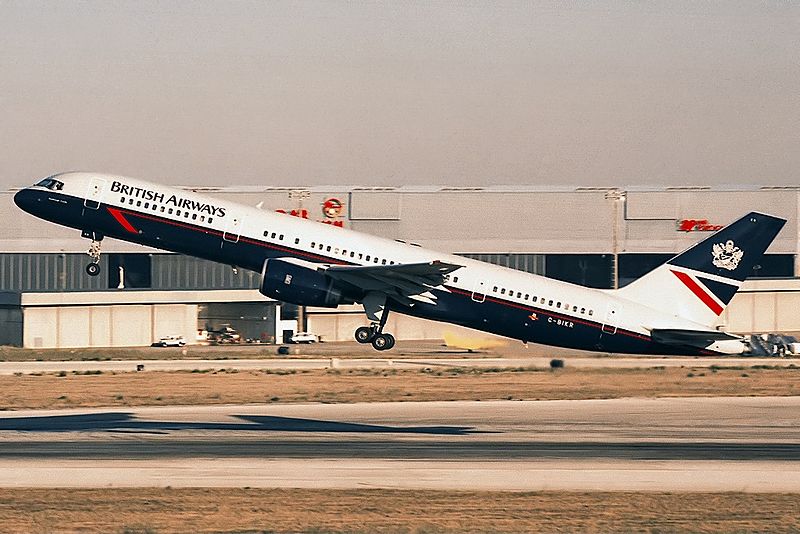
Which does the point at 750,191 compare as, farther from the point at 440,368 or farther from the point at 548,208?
the point at 440,368

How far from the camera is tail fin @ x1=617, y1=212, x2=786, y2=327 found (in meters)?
58.7

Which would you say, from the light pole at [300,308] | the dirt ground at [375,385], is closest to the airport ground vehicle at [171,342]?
the light pole at [300,308]

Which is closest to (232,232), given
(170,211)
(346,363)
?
(170,211)

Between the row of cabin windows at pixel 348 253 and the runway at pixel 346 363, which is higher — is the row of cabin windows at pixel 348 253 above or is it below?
above

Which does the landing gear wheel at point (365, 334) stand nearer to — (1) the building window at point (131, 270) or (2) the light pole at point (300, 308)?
(2) the light pole at point (300, 308)

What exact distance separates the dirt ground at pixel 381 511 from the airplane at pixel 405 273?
56.8 feet

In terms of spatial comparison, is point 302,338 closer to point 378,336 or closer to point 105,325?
point 105,325

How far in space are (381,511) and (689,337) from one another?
24.5 m

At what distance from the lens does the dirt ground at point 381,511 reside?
3581 cm

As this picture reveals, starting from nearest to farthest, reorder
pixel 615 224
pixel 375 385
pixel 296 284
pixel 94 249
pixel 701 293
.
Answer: pixel 296 284
pixel 701 293
pixel 94 249
pixel 375 385
pixel 615 224

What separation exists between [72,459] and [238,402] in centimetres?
2226

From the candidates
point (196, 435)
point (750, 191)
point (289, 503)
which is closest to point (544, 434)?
point (196, 435)

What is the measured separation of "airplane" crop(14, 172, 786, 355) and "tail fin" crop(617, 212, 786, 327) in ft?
0.16

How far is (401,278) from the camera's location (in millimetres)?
57406
